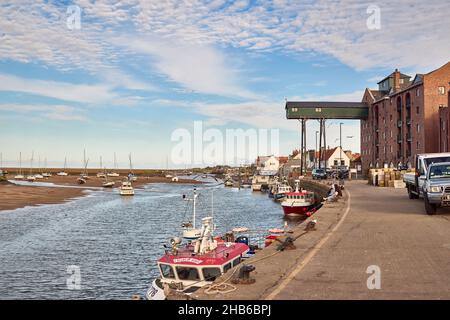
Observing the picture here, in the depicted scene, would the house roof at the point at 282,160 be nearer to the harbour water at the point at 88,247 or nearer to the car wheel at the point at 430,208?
the harbour water at the point at 88,247

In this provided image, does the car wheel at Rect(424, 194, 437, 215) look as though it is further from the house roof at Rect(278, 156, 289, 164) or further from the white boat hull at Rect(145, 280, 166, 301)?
the house roof at Rect(278, 156, 289, 164)

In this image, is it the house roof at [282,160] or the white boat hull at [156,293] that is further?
the house roof at [282,160]

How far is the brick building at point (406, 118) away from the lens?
2606 inches

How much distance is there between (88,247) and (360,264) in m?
23.9

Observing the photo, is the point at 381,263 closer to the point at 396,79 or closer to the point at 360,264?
the point at 360,264

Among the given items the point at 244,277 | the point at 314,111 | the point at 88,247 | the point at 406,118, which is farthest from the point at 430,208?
the point at 314,111

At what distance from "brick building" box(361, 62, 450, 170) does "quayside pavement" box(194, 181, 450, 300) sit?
151ft

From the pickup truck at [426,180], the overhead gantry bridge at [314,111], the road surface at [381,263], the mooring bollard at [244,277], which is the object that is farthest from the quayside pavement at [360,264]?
the overhead gantry bridge at [314,111]

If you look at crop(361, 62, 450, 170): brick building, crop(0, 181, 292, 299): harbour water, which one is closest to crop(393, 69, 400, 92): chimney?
crop(361, 62, 450, 170): brick building

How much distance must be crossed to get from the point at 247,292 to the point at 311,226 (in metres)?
9.66

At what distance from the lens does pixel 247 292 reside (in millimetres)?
→ 9375

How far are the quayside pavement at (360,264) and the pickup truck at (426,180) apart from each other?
56.9 inches

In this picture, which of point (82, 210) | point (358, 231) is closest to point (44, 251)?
point (358, 231)

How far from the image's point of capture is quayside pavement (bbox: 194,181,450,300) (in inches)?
361
